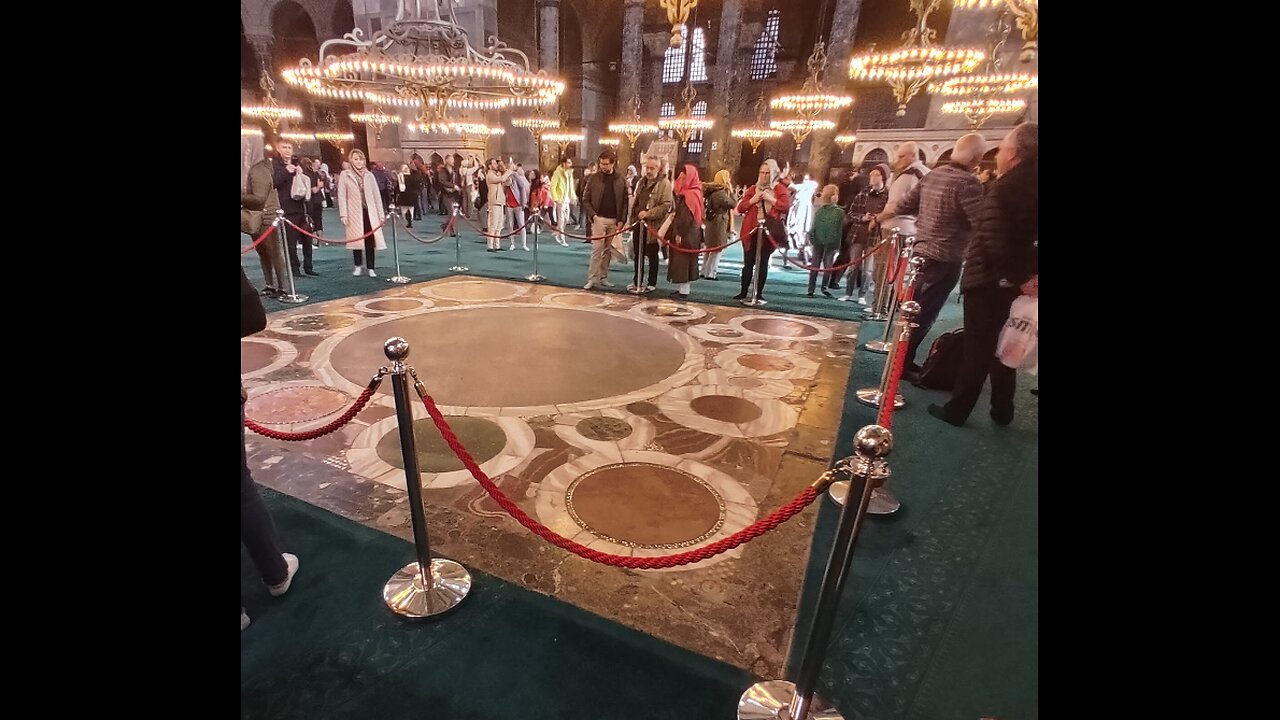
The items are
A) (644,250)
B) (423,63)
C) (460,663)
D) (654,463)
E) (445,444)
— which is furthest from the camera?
(423,63)

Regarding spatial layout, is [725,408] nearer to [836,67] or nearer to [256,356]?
[256,356]

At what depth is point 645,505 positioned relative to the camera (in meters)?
3.18

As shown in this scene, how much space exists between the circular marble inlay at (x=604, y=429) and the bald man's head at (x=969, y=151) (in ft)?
11.1

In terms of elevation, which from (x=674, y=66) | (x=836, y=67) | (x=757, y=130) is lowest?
(x=757, y=130)

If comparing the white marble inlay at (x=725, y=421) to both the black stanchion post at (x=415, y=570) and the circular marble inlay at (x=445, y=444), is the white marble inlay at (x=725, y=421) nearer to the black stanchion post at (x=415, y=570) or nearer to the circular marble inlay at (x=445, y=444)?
the circular marble inlay at (x=445, y=444)

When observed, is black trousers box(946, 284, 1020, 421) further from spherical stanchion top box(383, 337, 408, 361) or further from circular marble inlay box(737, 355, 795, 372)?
spherical stanchion top box(383, 337, 408, 361)

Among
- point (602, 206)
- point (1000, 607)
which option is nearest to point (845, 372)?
point (1000, 607)

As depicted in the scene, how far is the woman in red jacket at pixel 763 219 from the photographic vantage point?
8344 millimetres

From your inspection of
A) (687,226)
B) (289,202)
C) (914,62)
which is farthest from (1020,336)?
(289,202)

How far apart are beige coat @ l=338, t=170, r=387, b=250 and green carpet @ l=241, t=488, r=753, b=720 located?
7034mm

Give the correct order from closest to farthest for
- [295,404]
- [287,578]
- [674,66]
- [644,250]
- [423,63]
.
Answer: [287,578] → [295,404] → [644,250] → [423,63] → [674,66]

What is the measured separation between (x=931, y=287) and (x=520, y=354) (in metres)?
3.91

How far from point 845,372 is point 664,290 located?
4.16 meters

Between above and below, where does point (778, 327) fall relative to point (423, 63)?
below
